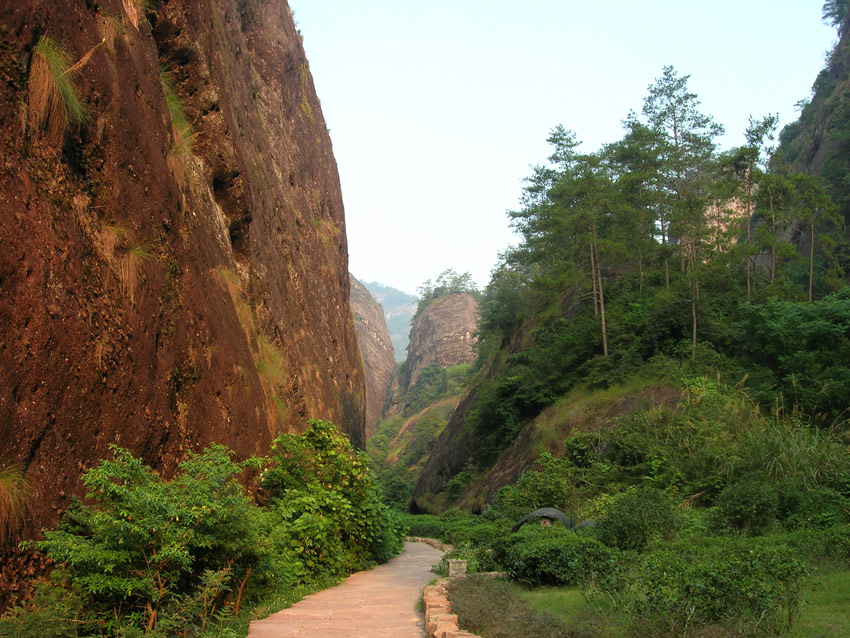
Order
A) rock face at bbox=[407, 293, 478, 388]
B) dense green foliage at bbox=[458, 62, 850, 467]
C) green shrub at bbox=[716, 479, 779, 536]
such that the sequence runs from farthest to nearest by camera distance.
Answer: rock face at bbox=[407, 293, 478, 388]
dense green foliage at bbox=[458, 62, 850, 467]
green shrub at bbox=[716, 479, 779, 536]

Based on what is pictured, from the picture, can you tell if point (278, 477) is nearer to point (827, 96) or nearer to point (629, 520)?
point (629, 520)

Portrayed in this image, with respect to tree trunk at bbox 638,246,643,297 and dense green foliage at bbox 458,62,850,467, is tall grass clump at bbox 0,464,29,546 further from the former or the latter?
tree trunk at bbox 638,246,643,297

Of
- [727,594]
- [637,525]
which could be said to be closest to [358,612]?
[727,594]

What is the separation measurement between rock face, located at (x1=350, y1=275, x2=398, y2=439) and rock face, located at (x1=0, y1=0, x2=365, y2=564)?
64539 millimetres

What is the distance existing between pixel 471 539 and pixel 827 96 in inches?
1534

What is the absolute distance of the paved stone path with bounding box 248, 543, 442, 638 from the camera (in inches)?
272

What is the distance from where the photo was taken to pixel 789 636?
5441 mm

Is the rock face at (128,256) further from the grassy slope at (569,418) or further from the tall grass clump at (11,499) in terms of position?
the grassy slope at (569,418)

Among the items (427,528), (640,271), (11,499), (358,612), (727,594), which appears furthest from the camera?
(640,271)

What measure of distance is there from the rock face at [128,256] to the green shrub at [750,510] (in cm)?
754

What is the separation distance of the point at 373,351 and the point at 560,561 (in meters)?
84.0

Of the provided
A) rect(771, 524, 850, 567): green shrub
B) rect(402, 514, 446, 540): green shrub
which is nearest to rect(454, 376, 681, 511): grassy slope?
rect(402, 514, 446, 540): green shrub

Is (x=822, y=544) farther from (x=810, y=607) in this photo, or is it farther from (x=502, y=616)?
(x=502, y=616)

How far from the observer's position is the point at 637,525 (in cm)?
1034
